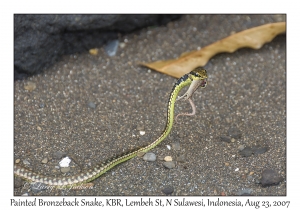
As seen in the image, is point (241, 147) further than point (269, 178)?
Yes

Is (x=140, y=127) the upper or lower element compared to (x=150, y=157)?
upper

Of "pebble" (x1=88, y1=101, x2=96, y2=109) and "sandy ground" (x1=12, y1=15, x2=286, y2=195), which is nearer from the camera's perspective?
"sandy ground" (x1=12, y1=15, x2=286, y2=195)

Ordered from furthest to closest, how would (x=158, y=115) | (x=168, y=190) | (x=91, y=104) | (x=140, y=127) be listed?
(x=91, y=104)
(x=158, y=115)
(x=140, y=127)
(x=168, y=190)

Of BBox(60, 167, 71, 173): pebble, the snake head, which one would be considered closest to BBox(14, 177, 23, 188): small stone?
BBox(60, 167, 71, 173): pebble

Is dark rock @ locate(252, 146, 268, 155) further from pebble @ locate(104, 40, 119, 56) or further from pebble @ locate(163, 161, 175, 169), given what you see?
pebble @ locate(104, 40, 119, 56)

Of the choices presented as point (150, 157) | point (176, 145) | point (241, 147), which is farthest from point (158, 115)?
point (241, 147)

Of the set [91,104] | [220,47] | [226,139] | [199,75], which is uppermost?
[220,47]

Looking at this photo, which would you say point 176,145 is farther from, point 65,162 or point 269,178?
point 65,162

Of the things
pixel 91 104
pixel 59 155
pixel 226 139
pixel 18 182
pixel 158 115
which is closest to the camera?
pixel 18 182
